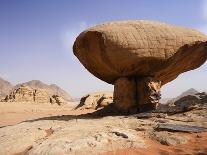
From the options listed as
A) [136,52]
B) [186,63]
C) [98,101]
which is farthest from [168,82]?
[98,101]

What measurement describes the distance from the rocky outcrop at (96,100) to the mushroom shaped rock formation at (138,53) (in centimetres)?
929

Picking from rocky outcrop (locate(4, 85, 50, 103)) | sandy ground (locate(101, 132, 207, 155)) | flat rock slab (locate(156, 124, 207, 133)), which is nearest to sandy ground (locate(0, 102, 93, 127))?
rocky outcrop (locate(4, 85, 50, 103))

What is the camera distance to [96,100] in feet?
66.9

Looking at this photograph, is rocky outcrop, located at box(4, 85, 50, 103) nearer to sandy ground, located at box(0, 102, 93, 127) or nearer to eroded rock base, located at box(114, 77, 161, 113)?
sandy ground, located at box(0, 102, 93, 127)

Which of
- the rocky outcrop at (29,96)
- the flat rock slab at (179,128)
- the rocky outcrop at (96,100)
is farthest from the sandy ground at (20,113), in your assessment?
the flat rock slab at (179,128)

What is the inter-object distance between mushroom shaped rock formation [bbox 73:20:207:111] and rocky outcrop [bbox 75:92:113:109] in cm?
929

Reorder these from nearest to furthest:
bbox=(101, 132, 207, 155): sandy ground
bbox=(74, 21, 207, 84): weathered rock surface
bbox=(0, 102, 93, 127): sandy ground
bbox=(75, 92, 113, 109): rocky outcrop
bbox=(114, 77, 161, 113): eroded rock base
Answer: bbox=(101, 132, 207, 155): sandy ground → bbox=(74, 21, 207, 84): weathered rock surface → bbox=(114, 77, 161, 113): eroded rock base → bbox=(0, 102, 93, 127): sandy ground → bbox=(75, 92, 113, 109): rocky outcrop

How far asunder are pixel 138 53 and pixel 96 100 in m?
12.0

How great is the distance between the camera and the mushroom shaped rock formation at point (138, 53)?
880cm

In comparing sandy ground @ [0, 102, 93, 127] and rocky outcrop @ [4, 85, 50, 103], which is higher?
rocky outcrop @ [4, 85, 50, 103]

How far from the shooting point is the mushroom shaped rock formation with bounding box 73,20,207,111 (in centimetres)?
880

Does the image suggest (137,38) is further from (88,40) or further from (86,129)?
(86,129)

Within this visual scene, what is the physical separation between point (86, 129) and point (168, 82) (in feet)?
18.0

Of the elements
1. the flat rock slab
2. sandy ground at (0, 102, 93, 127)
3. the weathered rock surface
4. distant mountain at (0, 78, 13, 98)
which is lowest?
the flat rock slab
